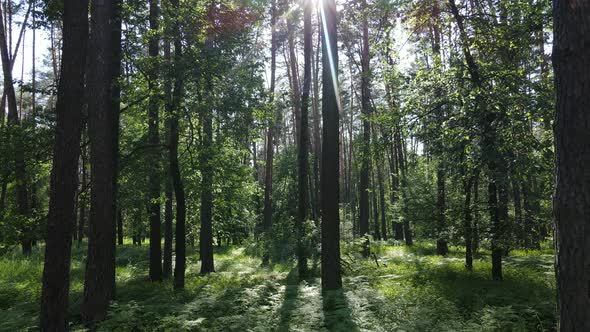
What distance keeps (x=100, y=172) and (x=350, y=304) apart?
18.5ft

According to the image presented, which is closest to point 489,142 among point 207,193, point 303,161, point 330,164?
point 330,164

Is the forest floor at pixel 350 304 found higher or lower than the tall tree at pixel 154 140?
lower

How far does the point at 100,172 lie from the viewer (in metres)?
8.09

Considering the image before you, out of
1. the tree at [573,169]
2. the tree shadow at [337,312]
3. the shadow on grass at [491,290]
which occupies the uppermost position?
the tree at [573,169]

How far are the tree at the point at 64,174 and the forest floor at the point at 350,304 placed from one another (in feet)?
2.89

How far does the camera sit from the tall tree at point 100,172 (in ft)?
25.8

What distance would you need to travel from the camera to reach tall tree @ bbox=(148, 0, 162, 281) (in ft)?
30.7

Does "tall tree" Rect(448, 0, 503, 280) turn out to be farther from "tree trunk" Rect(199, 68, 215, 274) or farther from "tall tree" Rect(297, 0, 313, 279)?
"tree trunk" Rect(199, 68, 215, 274)


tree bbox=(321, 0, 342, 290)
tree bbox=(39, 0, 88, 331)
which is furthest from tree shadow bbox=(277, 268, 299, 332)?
tree bbox=(39, 0, 88, 331)

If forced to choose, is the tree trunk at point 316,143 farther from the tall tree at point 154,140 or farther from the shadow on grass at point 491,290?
the shadow on grass at point 491,290

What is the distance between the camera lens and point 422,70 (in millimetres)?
9820

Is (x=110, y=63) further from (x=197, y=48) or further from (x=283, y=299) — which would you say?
(x=283, y=299)

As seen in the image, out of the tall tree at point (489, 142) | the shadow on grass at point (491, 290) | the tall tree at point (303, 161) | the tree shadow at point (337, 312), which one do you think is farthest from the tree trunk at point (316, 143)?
the tree shadow at point (337, 312)

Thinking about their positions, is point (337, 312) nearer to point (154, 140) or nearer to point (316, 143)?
point (154, 140)
